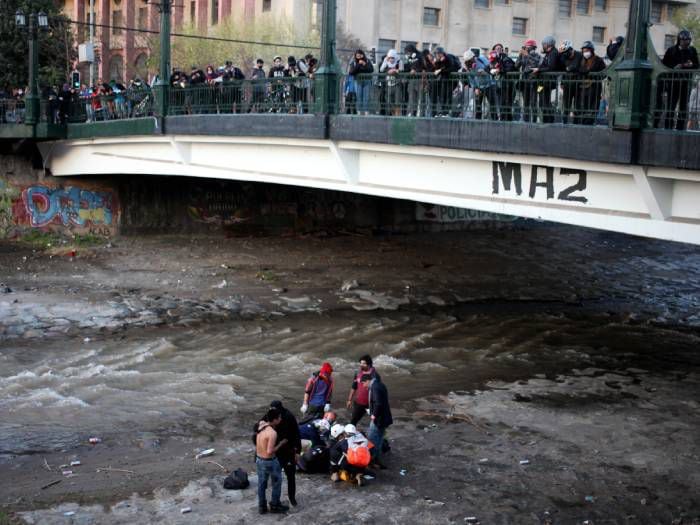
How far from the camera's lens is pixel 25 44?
140 ft

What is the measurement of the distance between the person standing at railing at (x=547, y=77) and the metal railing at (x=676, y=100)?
175 cm

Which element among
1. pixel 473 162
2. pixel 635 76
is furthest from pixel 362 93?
pixel 635 76

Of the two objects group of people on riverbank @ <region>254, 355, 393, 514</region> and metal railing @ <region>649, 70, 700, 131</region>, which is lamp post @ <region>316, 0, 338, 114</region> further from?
group of people on riverbank @ <region>254, 355, 393, 514</region>

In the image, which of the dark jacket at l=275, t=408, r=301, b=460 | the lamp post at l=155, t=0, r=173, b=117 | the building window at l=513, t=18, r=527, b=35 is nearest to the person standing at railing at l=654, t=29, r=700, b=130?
the dark jacket at l=275, t=408, r=301, b=460

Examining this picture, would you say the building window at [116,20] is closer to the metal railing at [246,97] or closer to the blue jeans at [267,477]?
the metal railing at [246,97]

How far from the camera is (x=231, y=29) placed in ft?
146

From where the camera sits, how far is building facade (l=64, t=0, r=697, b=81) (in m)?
48.5

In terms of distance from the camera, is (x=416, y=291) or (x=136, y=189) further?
(x=136, y=189)

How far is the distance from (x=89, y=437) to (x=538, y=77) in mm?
8868

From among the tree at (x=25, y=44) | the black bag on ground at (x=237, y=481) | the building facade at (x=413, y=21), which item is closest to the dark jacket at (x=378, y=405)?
the black bag on ground at (x=237, y=481)

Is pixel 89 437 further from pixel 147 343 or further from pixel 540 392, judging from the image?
pixel 540 392

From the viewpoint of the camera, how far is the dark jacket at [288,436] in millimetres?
11164

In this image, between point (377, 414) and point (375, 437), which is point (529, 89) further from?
point (375, 437)

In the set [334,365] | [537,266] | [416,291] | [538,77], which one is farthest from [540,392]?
[537,266]
